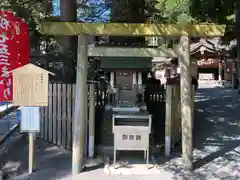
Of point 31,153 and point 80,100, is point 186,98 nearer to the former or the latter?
point 80,100

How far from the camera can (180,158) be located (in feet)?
24.5

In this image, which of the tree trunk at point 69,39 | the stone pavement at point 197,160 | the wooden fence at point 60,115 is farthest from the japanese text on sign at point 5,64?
the tree trunk at point 69,39

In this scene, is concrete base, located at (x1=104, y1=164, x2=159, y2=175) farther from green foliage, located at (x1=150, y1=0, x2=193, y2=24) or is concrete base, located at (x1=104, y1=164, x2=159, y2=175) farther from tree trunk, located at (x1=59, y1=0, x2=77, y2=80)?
green foliage, located at (x1=150, y1=0, x2=193, y2=24)

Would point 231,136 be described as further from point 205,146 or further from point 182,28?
point 182,28

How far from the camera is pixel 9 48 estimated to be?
6.66m

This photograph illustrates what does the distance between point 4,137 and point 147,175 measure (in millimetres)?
4047

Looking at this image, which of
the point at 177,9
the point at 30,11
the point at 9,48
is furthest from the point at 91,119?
the point at 177,9

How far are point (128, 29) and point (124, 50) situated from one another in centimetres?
49

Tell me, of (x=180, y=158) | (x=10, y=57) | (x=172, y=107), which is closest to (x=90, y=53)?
(x=10, y=57)

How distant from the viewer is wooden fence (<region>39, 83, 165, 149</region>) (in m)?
8.06

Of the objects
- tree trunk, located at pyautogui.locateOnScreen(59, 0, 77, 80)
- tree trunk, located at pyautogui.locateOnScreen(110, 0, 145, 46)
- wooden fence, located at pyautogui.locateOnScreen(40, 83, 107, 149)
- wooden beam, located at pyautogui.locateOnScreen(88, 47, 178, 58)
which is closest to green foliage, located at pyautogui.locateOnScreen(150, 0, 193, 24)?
tree trunk, located at pyautogui.locateOnScreen(110, 0, 145, 46)

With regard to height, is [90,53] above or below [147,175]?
above

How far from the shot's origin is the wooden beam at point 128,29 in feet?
20.8

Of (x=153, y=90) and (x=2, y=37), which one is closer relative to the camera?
(x=2, y=37)
